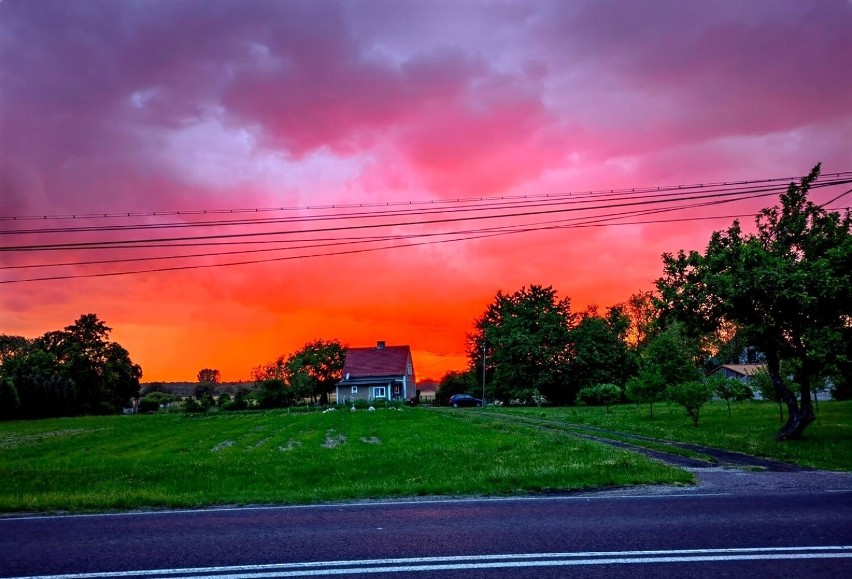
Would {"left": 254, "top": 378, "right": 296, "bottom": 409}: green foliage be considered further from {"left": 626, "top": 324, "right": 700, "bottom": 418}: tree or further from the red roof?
{"left": 626, "top": 324, "right": 700, "bottom": 418}: tree

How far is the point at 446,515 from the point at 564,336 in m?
58.6

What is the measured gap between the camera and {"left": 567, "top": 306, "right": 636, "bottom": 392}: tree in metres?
63.8

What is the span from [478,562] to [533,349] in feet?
194

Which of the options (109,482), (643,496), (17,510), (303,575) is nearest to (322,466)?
(109,482)

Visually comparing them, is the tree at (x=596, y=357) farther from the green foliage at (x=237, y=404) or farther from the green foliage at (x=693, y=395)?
the green foliage at (x=237, y=404)

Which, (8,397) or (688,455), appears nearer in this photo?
(688,455)

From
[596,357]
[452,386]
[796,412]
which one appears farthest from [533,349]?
[796,412]

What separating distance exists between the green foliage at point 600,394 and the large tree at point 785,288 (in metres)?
38.5

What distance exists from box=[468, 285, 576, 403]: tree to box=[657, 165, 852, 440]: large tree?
4438 cm

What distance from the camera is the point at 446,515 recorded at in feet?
29.3

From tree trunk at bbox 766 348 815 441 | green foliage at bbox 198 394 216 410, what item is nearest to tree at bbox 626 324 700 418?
tree trunk at bbox 766 348 815 441

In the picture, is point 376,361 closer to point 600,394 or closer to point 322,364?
point 322,364

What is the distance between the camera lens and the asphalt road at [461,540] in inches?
239

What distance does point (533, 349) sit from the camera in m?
64.1
